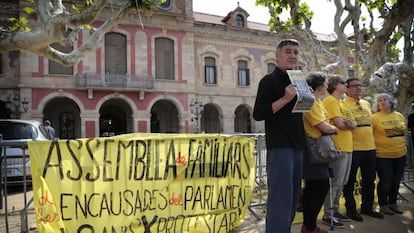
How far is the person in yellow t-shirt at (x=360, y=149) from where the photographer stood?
4809 millimetres

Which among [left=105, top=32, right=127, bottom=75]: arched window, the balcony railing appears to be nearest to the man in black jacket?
the balcony railing

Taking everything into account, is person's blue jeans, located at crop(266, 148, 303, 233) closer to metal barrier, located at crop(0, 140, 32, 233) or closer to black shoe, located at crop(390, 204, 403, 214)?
metal barrier, located at crop(0, 140, 32, 233)

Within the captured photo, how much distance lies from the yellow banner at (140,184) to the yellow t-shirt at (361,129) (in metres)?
1.57

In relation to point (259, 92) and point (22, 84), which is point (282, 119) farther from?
point (22, 84)

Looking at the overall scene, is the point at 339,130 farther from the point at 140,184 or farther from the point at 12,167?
the point at 12,167

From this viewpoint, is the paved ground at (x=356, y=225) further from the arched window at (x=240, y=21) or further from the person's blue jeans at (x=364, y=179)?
the arched window at (x=240, y=21)

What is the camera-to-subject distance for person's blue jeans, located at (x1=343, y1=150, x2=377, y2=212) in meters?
4.88

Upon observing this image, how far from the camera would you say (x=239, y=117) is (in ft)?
101

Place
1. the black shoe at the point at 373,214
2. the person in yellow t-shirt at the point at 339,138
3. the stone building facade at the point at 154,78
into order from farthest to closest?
the stone building facade at the point at 154,78, the black shoe at the point at 373,214, the person in yellow t-shirt at the point at 339,138

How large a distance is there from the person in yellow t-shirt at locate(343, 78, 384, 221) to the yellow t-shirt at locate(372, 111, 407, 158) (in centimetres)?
42

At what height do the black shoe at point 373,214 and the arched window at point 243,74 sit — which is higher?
the arched window at point 243,74

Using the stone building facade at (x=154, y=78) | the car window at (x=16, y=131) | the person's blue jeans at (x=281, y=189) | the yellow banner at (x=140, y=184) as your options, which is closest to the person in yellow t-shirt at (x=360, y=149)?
the yellow banner at (x=140, y=184)

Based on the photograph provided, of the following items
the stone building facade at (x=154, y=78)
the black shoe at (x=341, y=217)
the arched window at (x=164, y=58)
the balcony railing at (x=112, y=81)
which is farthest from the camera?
the arched window at (x=164, y=58)

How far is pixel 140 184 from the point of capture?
3893 millimetres
